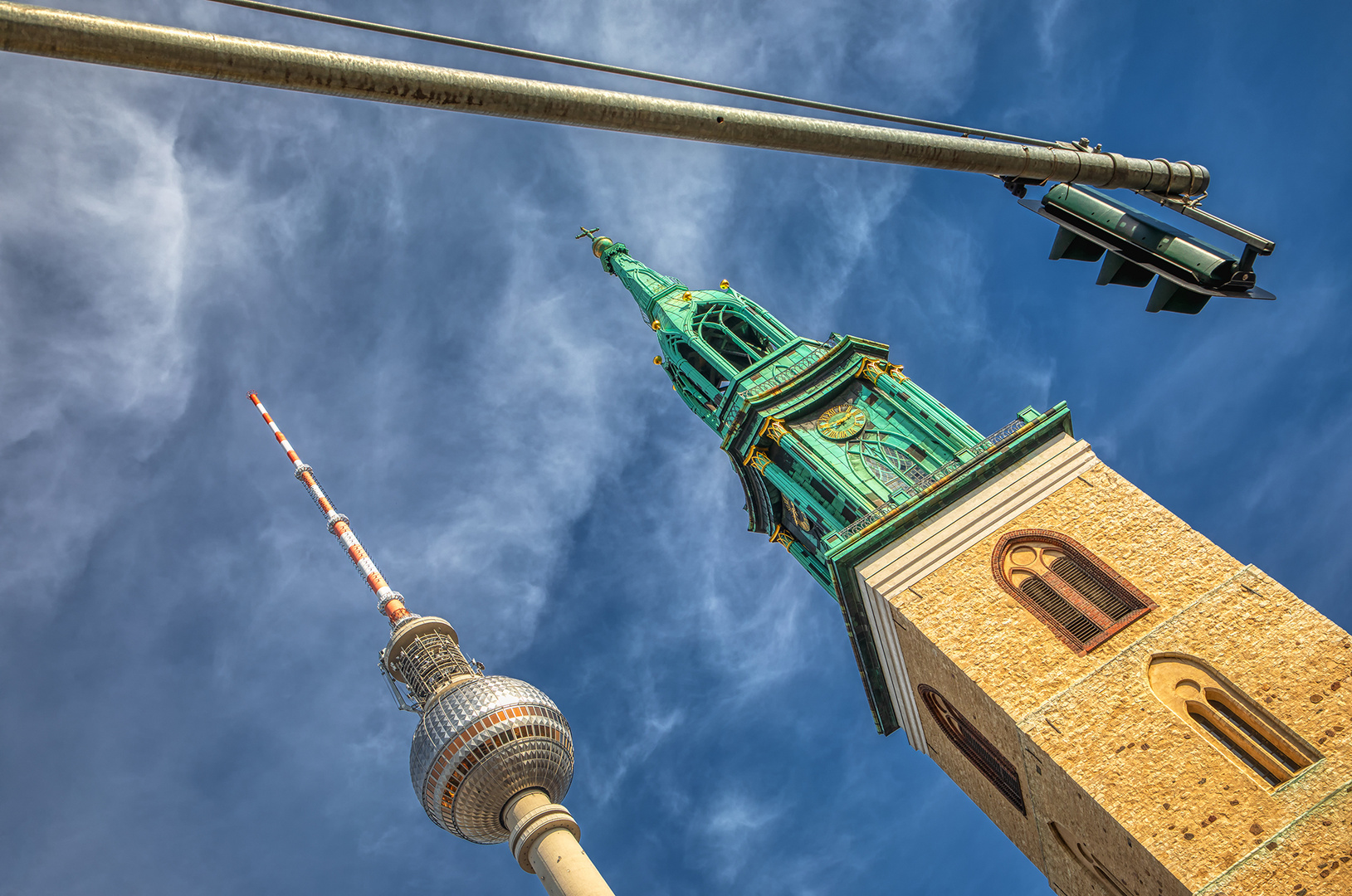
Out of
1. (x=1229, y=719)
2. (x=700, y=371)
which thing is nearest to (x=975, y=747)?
(x=1229, y=719)

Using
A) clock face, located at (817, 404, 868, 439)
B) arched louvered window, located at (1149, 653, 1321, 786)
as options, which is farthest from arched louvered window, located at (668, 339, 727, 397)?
arched louvered window, located at (1149, 653, 1321, 786)

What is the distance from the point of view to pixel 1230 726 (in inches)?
1085

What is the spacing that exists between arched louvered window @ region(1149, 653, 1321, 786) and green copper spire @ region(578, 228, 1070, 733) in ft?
31.7

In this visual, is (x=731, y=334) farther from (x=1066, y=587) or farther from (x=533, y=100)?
(x=533, y=100)

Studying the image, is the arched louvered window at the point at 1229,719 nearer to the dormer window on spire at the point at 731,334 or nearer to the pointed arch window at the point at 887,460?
the pointed arch window at the point at 887,460

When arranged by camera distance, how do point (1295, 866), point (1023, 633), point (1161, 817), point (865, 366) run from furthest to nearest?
point (865, 366)
point (1023, 633)
point (1161, 817)
point (1295, 866)

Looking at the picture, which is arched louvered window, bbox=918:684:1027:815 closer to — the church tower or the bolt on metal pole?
the church tower

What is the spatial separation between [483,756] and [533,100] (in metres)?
51.0

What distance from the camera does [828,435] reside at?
1639 inches

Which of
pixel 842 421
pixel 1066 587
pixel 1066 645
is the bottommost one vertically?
pixel 1066 645

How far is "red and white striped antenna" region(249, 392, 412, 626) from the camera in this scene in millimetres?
68250

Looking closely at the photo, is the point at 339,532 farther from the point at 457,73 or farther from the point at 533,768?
the point at 457,73

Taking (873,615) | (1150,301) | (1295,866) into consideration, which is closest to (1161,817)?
(1295,866)

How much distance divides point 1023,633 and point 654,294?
3019 centimetres
